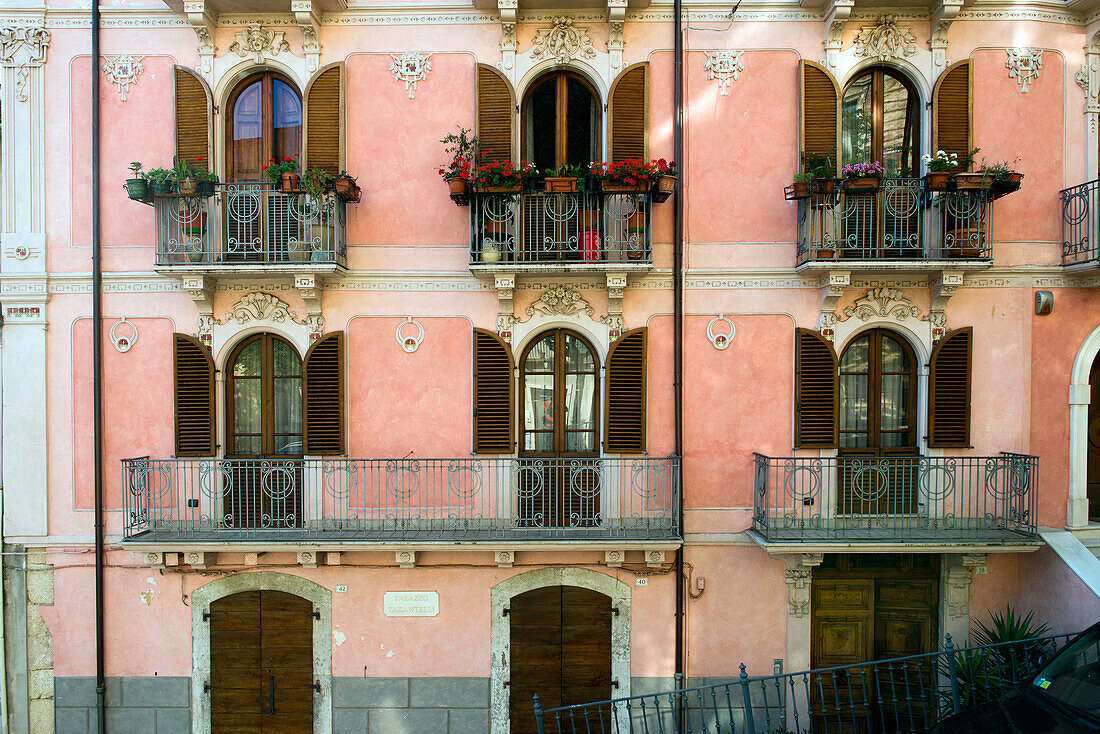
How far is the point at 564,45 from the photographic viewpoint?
365 inches

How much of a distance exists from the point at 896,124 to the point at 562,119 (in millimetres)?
4875

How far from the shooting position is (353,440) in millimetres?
9383

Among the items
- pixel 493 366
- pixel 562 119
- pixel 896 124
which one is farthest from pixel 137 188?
pixel 896 124

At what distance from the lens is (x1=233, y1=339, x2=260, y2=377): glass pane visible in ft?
31.4

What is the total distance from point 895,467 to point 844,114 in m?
5.09

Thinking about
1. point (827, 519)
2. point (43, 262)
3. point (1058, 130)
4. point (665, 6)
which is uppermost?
point (665, 6)

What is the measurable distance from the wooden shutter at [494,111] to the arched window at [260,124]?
8.86 feet

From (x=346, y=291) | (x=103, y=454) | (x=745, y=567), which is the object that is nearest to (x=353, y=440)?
(x=346, y=291)

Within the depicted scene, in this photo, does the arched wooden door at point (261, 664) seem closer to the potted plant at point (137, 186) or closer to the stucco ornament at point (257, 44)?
the potted plant at point (137, 186)

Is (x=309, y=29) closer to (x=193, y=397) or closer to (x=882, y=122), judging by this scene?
(x=193, y=397)

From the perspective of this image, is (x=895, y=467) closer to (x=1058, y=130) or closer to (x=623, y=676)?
(x=623, y=676)

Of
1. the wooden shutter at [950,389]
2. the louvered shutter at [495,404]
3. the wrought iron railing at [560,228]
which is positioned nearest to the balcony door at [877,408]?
the wooden shutter at [950,389]

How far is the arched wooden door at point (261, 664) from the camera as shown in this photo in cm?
923

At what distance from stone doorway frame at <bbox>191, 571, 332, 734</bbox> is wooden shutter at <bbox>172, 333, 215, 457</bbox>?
1.90 m
